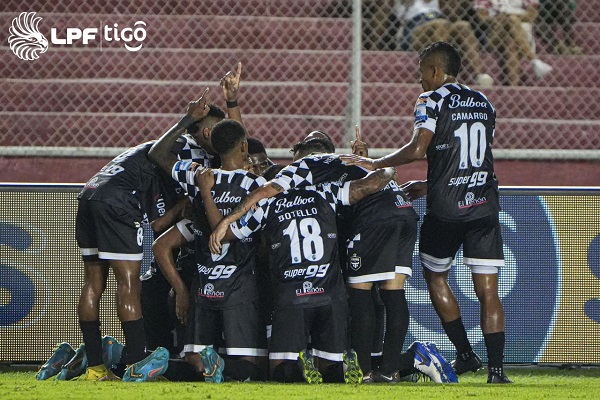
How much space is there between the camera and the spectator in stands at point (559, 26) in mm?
9852

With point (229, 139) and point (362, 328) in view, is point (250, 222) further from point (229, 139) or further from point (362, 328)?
point (362, 328)

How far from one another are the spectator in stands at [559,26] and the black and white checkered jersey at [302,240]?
4.76m

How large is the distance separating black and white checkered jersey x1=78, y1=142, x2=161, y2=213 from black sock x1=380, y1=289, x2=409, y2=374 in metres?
1.47

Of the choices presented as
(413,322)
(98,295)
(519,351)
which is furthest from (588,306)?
(98,295)

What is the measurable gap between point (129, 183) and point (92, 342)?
90 centimetres

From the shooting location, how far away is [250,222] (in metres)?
5.75

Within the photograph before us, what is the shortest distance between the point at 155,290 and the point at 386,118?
3357 mm

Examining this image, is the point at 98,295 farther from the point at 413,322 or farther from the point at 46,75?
the point at 46,75

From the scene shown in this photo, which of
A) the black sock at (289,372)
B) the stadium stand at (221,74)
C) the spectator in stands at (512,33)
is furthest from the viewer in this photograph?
the spectator in stands at (512,33)

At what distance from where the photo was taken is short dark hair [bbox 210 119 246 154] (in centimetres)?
577

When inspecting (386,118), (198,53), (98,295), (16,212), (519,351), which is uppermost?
(198,53)

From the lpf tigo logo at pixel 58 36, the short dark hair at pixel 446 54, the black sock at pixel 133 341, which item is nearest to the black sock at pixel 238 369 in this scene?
the black sock at pixel 133 341

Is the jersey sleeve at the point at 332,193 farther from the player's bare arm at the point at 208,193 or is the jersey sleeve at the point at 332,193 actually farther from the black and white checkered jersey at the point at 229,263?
the player's bare arm at the point at 208,193

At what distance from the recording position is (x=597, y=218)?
284 inches
